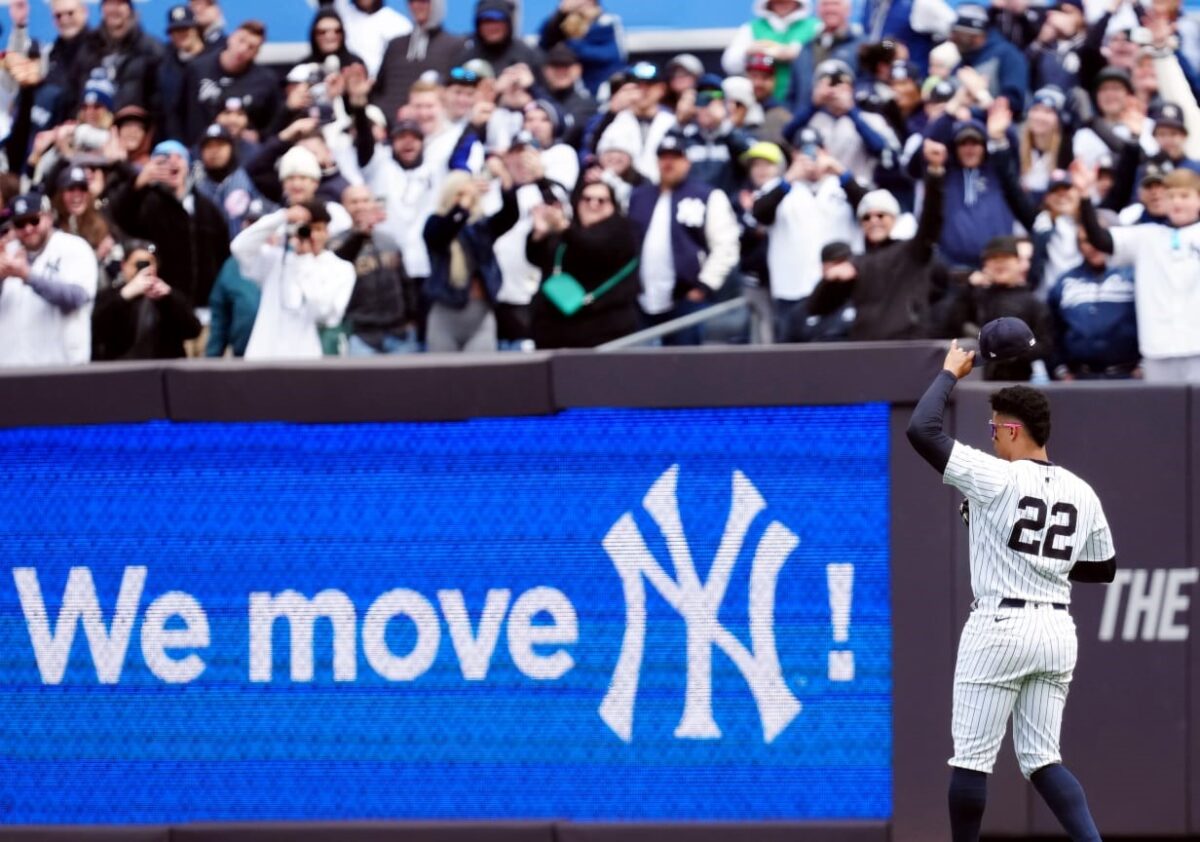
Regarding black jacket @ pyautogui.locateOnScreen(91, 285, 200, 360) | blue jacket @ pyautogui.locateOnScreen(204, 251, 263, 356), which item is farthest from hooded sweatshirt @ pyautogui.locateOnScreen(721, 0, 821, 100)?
black jacket @ pyautogui.locateOnScreen(91, 285, 200, 360)

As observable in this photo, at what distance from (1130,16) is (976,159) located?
227cm

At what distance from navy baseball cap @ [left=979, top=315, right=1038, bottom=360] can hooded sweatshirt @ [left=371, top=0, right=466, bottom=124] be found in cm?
738

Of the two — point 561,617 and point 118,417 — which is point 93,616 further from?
point 561,617

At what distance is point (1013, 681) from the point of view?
6.27 metres

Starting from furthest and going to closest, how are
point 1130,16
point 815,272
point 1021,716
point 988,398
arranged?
point 1130,16
point 815,272
point 988,398
point 1021,716

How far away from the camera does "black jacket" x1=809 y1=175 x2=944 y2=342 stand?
1002 cm

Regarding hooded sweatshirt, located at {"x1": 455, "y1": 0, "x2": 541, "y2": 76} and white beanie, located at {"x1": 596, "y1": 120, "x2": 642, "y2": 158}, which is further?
hooded sweatshirt, located at {"x1": 455, "y1": 0, "x2": 541, "y2": 76}

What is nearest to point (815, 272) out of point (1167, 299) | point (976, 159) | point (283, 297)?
point (976, 159)

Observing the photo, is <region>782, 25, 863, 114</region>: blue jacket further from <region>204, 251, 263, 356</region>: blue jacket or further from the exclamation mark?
the exclamation mark

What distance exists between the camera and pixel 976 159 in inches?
430

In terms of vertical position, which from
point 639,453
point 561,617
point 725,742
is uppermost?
point 639,453

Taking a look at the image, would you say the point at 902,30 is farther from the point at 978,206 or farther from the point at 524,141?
the point at 524,141

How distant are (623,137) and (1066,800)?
21.0ft

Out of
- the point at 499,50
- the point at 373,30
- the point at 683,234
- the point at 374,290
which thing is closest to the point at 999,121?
the point at 683,234
